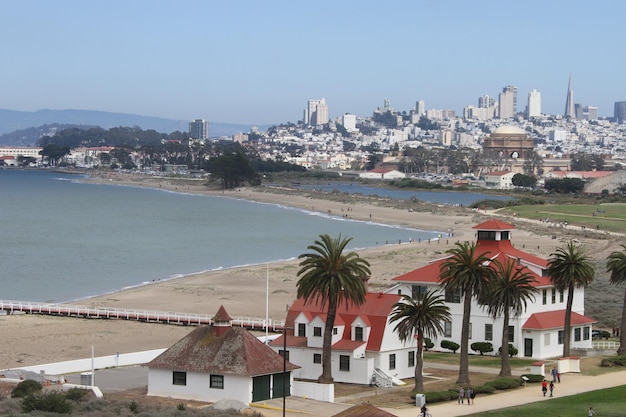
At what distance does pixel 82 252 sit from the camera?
93.6 metres

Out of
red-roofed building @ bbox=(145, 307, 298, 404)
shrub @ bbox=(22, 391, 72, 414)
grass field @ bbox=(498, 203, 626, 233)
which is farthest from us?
grass field @ bbox=(498, 203, 626, 233)

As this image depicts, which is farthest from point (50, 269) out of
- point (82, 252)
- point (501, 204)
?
point (501, 204)

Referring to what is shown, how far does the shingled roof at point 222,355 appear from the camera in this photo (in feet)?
115

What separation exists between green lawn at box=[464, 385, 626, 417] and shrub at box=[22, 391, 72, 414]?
35.7 ft

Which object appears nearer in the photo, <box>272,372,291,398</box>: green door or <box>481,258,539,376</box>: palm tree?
<box>272,372,291,398</box>: green door

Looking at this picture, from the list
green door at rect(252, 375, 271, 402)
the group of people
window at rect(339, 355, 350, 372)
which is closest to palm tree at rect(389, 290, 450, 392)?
the group of people

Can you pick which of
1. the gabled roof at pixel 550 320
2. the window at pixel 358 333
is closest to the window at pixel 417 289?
the gabled roof at pixel 550 320

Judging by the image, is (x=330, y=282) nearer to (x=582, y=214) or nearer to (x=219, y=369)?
(x=219, y=369)

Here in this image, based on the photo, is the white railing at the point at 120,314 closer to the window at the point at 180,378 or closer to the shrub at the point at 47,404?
the window at the point at 180,378

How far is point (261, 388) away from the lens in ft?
115

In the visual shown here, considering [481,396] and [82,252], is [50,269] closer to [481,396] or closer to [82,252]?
[82,252]

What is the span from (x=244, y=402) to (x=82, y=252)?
61.2 m

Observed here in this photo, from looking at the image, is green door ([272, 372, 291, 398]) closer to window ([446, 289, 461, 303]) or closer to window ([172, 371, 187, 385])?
window ([172, 371, 187, 385])

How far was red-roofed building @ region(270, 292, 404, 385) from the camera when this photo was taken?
39.3m
